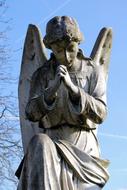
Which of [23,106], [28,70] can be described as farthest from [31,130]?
[28,70]

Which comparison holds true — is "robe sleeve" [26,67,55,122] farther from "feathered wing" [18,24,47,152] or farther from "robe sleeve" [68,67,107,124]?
"feathered wing" [18,24,47,152]

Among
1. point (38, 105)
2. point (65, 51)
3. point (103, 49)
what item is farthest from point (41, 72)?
point (103, 49)

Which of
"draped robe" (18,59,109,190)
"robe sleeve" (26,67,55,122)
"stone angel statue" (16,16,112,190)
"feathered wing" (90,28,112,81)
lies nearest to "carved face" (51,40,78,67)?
"stone angel statue" (16,16,112,190)

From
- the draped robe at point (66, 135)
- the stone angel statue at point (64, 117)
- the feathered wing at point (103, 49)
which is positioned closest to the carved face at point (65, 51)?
the stone angel statue at point (64, 117)

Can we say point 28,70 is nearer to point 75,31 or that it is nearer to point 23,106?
point 23,106

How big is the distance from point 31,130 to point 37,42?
1.05 metres

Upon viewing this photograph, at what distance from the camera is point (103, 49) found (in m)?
6.95

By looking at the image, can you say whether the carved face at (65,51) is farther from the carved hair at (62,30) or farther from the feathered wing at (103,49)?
the feathered wing at (103,49)

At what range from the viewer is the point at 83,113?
5.88 metres

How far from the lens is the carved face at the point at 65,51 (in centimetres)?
609

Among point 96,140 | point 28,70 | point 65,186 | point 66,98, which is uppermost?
point 28,70

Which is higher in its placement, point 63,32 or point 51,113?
point 63,32

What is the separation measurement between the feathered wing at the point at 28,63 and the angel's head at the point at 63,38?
686 mm

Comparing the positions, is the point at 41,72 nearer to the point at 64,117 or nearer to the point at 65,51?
the point at 65,51
